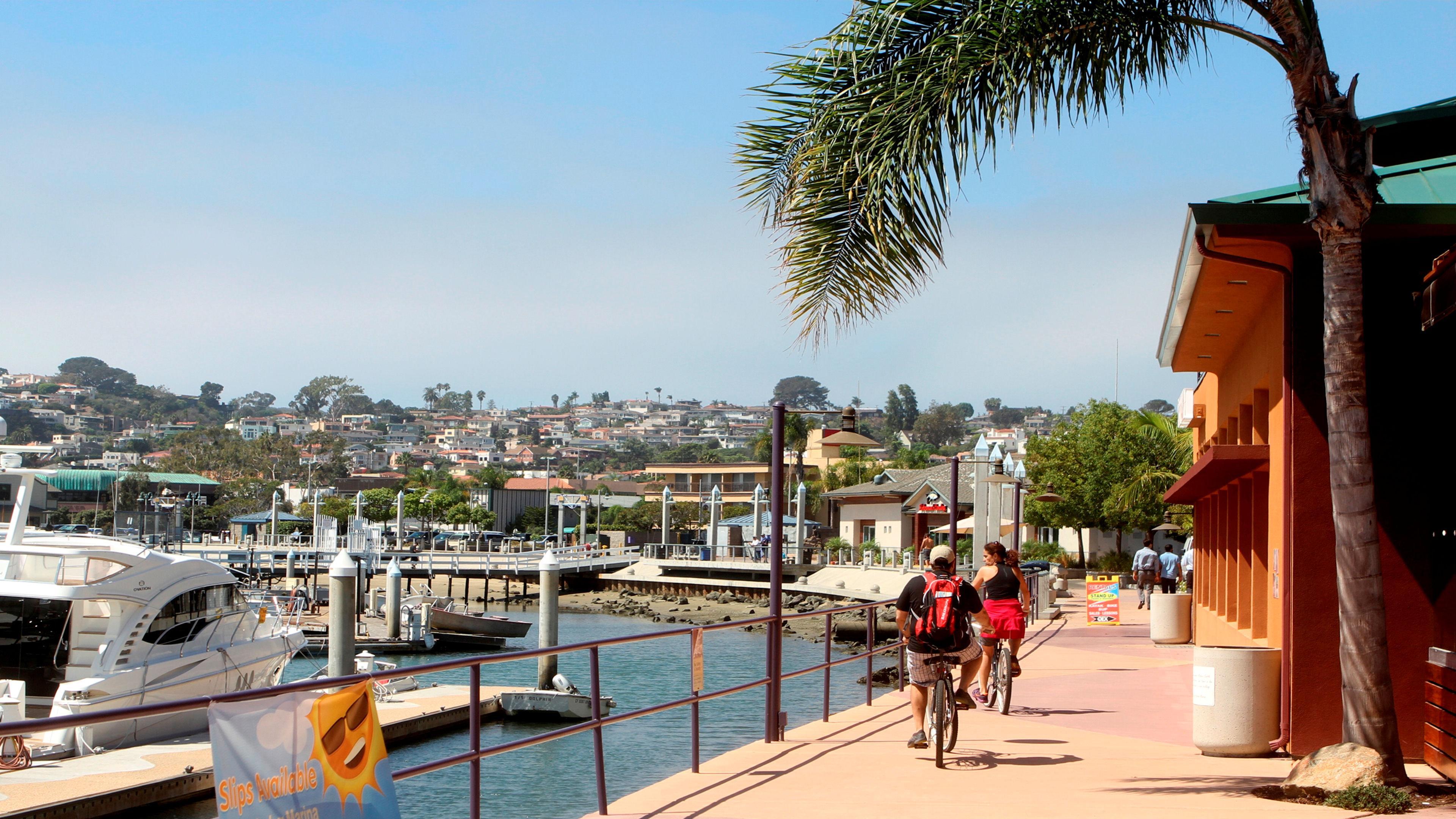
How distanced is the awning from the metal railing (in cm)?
351

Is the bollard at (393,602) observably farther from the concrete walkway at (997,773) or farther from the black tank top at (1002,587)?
the black tank top at (1002,587)

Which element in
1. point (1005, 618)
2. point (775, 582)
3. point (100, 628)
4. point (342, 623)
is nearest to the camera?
point (775, 582)

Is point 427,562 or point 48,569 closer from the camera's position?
point 48,569

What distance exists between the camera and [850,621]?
48469 millimetres

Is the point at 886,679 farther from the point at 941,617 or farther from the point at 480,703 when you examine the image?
the point at 480,703

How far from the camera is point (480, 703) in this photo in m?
7.04

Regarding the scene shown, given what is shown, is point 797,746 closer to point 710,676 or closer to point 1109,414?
point 710,676

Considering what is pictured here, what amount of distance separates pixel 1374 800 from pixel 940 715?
9.82 ft

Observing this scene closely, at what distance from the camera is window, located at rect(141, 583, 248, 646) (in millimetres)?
20062

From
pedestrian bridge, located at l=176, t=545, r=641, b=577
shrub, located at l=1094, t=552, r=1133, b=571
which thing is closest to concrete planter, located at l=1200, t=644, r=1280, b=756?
shrub, located at l=1094, t=552, r=1133, b=571

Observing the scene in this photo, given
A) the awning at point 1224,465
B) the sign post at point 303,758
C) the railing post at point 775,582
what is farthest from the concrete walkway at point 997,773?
the sign post at point 303,758

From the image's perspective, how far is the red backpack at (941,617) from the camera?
9234 mm

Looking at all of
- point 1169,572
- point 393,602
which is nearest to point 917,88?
point 1169,572

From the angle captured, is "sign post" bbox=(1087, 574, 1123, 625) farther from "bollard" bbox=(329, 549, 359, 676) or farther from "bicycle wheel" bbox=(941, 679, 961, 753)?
"bicycle wheel" bbox=(941, 679, 961, 753)
